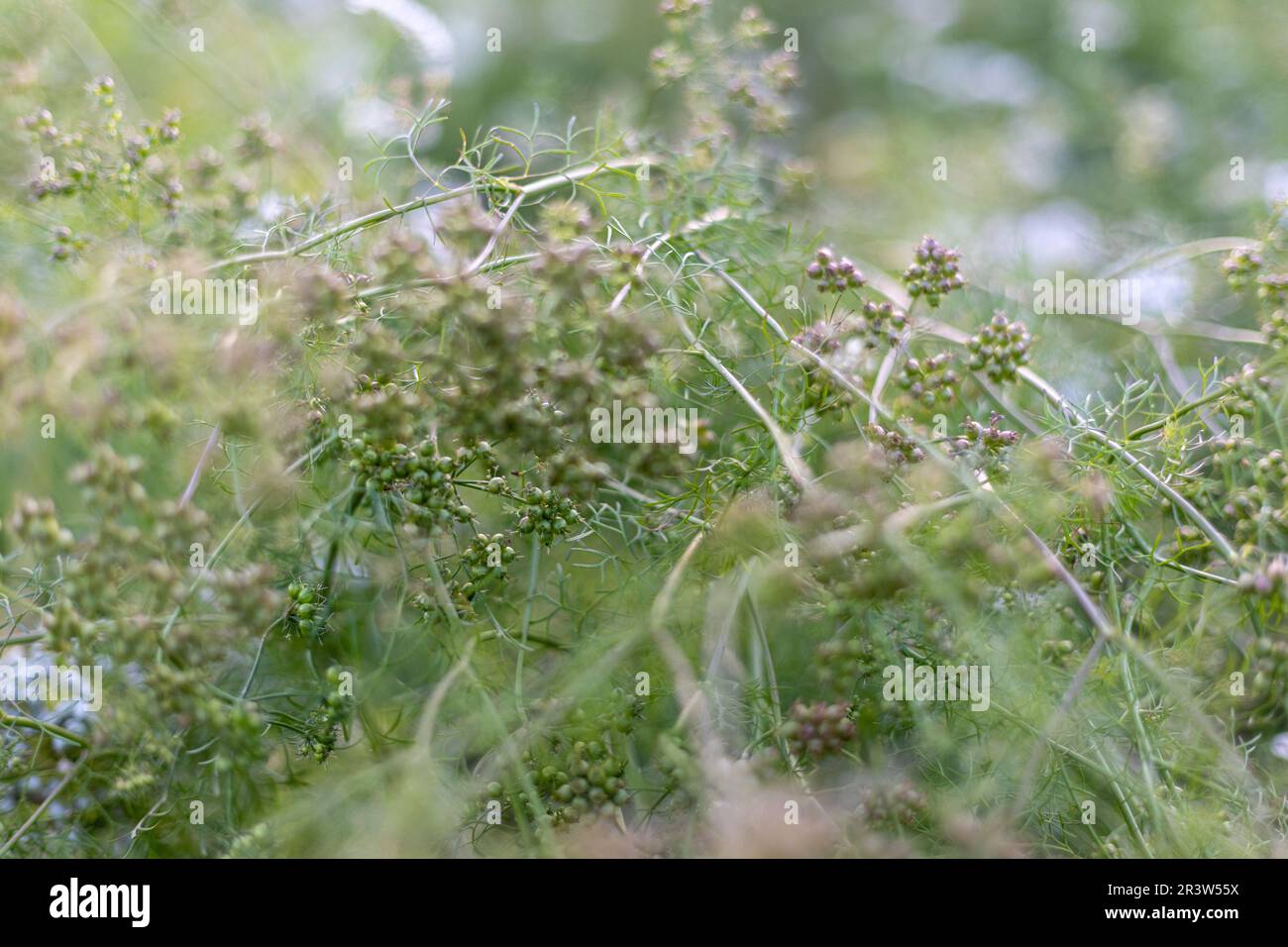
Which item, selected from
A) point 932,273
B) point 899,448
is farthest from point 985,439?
point 932,273

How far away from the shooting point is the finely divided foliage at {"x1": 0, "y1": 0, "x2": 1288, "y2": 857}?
0.83 m

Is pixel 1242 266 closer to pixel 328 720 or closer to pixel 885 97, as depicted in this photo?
pixel 328 720

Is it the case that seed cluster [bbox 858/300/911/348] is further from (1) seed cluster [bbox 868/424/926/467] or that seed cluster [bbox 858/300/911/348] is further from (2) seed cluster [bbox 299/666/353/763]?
(2) seed cluster [bbox 299/666/353/763]

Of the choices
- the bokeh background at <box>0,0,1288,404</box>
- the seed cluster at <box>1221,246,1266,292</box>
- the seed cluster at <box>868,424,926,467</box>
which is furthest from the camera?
the bokeh background at <box>0,0,1288,404</box>

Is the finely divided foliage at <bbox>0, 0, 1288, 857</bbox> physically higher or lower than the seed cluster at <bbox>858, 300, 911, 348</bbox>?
lower

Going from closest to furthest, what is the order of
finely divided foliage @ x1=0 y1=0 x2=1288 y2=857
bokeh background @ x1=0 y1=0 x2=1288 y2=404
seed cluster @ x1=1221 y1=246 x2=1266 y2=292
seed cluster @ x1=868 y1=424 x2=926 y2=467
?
finely divided foliage @ x1=0 y1=0 x2=1288 y2=857 < seed cluster @ x1=868 y1=424 x2=926 y2=467 < seed cluster @ x1=1221 y1=246 x2=1266 y2=292 < bokeh background @ x1=0 y1=0 x2=1288 y2=404

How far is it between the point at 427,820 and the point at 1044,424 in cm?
87

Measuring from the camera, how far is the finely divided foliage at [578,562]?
0.83 metres

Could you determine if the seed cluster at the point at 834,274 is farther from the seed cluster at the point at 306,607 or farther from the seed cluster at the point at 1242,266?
the seed cluster at the point at 306,607

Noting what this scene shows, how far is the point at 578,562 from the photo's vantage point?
3.77ft

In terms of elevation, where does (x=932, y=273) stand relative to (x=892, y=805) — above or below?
above

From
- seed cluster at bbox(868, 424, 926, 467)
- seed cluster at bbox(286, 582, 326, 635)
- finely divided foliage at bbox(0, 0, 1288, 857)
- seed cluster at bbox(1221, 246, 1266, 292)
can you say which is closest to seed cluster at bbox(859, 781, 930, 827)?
finely divided foliage at bbox(0, 0, 1288, 857)

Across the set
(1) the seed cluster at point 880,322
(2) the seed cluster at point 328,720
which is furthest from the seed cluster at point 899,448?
(2) the seed cluster at point 328,720
